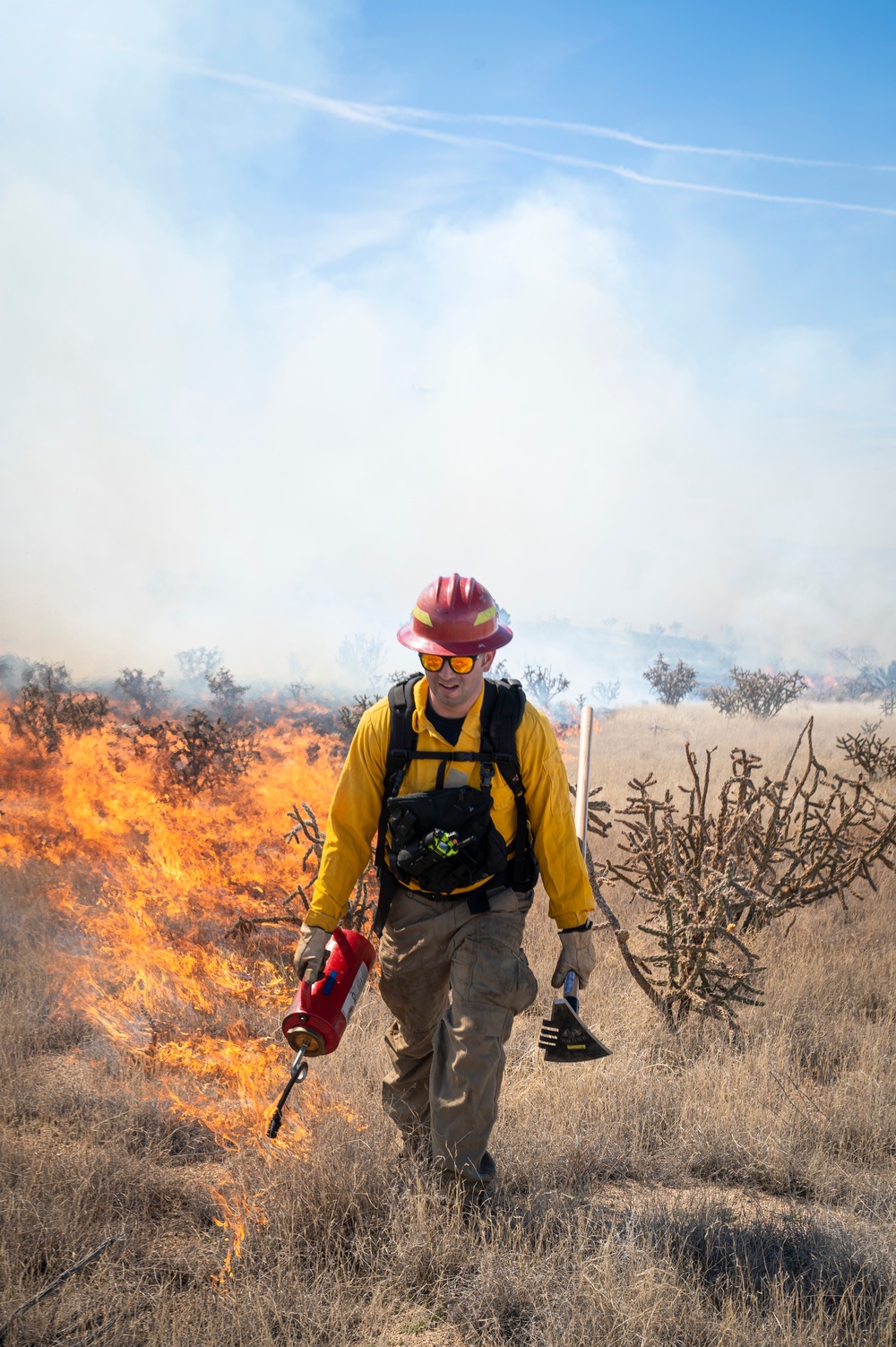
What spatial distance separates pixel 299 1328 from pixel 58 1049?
7.45ft

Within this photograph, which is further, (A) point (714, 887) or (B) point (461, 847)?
(A) point (714, 887)

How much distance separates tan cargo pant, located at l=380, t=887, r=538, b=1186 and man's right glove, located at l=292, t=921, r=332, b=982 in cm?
33

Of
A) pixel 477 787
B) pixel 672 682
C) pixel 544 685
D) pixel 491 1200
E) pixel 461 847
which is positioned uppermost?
pixel 672 682

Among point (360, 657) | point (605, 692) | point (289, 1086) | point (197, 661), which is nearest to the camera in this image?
point (289, 1086)

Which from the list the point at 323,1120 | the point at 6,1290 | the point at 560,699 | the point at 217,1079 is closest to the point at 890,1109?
the point at 323,1120

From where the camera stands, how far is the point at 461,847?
9.46 feet

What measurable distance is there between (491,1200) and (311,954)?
1.07 metres

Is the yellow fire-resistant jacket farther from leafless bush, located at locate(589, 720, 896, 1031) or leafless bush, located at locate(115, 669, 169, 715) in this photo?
leafless bush, located at locate(115, 669, 169, 715)

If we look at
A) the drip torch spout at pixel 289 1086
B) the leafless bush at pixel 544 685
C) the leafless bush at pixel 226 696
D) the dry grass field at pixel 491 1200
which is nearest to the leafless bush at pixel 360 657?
the leafless bush at pixel 544 685

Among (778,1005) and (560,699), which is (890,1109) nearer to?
(778,1005)

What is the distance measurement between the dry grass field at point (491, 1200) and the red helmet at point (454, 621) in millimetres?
1864

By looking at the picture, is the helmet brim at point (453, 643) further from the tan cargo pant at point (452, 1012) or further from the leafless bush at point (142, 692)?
the leafless bush at point (142, 692)

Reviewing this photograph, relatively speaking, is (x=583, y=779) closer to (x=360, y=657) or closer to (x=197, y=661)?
(x=197, y=661)

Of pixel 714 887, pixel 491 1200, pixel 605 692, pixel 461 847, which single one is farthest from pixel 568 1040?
pixel 605 692
